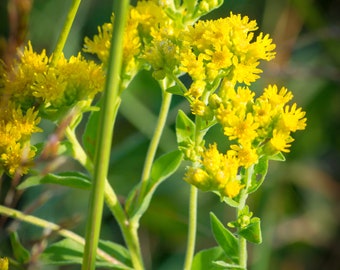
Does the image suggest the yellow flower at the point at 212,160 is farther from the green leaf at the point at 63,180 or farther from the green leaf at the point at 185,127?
the green leaf at the point at 63,180

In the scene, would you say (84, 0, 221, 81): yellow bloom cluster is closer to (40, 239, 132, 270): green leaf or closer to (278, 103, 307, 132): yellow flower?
(278, 103, 307, 132): yellow flower

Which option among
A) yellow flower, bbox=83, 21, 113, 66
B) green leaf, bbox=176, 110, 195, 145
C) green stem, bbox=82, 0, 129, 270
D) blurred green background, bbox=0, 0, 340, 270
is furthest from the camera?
blurred green background, bbox=0, 0, 340, 270

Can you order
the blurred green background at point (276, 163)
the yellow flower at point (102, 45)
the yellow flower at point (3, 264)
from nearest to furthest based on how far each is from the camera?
the yellow flower at point (3, 264)
the yellow flower at point (102, 45)
the blurred green background at point (276, 163)

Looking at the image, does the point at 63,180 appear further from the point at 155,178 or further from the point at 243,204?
the point at 243,204

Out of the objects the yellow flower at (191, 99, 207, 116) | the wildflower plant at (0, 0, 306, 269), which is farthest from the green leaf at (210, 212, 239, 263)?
the yellow flower at (191, 99, 207, 116)

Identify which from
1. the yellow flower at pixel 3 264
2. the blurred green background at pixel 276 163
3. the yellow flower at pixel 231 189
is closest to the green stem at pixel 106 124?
the yellow flower at pixel 3 264

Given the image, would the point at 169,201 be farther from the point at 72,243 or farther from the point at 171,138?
the point at 72,243

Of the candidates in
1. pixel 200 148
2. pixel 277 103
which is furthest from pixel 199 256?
pixel 277 103


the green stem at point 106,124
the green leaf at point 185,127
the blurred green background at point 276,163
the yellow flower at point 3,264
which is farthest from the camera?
the blurred green background at point 276,163
